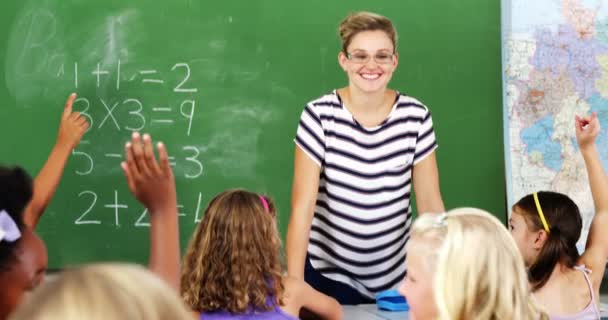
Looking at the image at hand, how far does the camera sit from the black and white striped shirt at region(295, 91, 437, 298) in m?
3.16

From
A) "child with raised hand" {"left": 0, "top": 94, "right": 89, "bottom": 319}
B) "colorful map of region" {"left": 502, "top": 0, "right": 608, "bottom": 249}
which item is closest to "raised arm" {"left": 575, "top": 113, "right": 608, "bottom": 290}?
"colorful map of region" {"left": 502, "top": 0, "right": 608, "bottom": 249}

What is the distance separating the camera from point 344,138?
3.17 metres

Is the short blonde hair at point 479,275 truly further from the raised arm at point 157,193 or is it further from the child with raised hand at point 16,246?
the child with raised hand at point 16,246

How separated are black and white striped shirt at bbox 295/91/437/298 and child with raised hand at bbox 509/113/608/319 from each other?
0.41 metres

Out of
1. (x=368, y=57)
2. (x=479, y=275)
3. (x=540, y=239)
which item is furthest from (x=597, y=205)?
(x=479, y=275)

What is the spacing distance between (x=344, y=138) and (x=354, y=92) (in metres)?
0.16

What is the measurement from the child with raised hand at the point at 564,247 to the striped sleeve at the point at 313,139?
2.27 ft

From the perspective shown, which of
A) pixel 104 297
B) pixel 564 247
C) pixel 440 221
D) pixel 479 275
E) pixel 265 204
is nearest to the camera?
pixel 104 297

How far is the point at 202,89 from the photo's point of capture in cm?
396

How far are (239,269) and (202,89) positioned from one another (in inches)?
59.0

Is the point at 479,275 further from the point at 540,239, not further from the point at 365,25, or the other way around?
the point at 365,25

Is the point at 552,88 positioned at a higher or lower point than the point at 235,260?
higher

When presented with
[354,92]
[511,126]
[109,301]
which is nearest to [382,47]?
[354,92]

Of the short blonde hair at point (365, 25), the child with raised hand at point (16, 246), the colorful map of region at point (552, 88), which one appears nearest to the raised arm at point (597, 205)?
the short blonde hair at point (365, 25)
